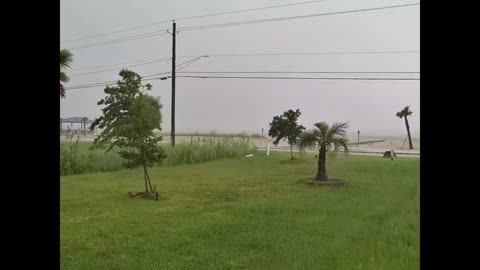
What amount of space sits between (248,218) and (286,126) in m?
0.51

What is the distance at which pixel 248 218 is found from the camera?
199 centimetres

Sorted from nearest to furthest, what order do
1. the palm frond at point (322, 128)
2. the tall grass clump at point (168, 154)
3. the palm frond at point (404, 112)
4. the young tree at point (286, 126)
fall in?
the palm frond at point (404, 112) < the young tree at point (286, 126) < the palm frond at point (322, 128) < the tall grass clump at point (168, 154)

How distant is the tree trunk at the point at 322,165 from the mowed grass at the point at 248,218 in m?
0.04

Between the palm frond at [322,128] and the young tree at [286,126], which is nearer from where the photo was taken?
the young tree at [286,126]

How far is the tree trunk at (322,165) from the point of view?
229 cm

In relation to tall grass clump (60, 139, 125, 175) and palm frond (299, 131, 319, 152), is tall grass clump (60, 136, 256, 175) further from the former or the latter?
palm frond (299, 131, 319, 152)

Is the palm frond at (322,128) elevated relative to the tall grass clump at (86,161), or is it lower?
elevated

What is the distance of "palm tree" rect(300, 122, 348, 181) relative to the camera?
7.18 feet

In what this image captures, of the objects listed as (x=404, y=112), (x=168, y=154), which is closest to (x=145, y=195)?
(x=168, y=154)

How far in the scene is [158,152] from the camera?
2465 mm

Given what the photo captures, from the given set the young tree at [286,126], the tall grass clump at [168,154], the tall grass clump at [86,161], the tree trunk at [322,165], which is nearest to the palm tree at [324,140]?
the tree trunk at [322,165]

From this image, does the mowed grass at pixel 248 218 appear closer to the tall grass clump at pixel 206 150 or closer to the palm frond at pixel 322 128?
the tall grass clump at pixel 206 150
